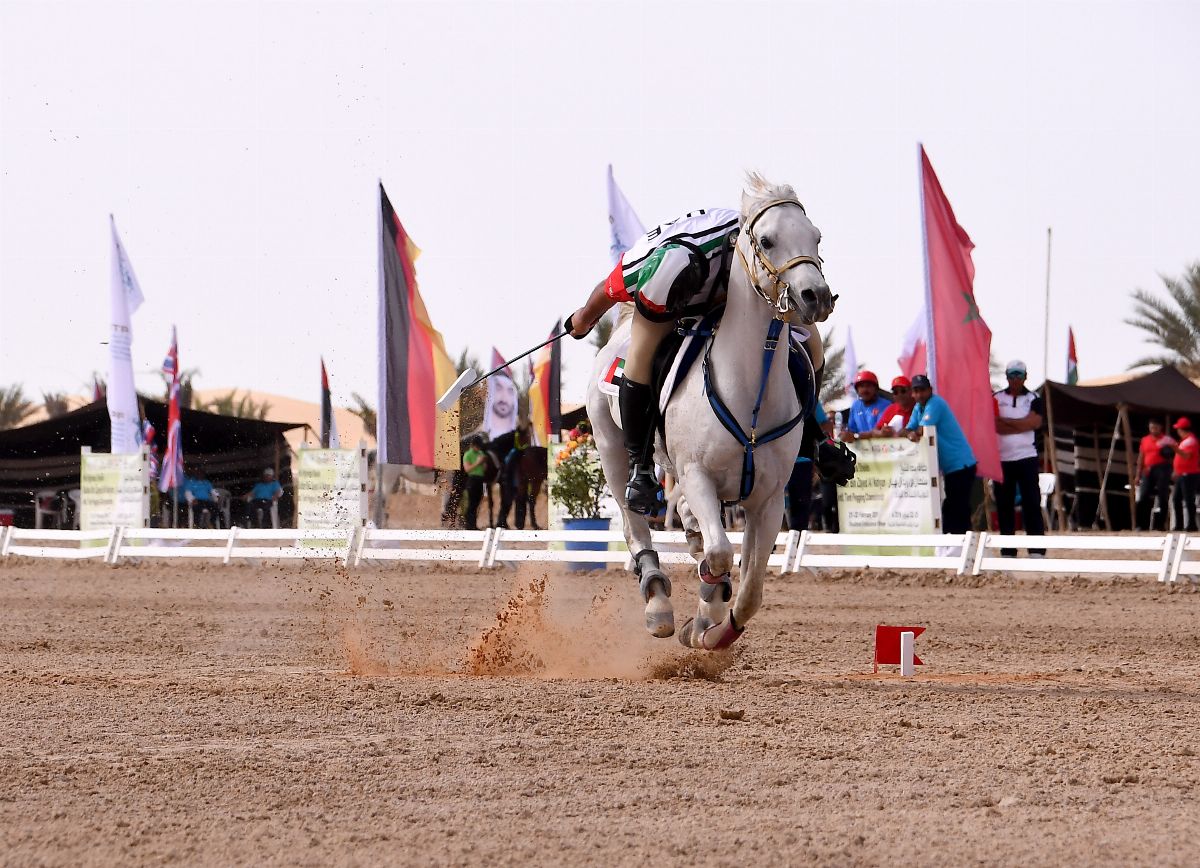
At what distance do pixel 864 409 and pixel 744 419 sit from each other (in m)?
10.7

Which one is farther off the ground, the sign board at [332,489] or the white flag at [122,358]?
the white flag at [122,358]

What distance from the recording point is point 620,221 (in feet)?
79.0

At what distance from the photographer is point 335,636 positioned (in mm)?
11875

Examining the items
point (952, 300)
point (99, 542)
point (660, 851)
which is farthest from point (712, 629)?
point (99, 542)

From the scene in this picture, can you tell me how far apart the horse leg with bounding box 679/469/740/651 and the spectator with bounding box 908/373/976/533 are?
9300mm

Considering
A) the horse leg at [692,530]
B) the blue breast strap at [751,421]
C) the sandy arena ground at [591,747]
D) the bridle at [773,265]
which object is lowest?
the sandy arena ground at [591,747]

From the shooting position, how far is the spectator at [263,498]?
103 feet

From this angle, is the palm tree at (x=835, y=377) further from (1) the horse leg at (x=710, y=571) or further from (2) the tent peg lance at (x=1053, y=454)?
(1) the horse leg at (x=710, y=571)

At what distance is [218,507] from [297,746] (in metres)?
27.3

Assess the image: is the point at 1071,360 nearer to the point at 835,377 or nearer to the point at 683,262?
the point at 835,377

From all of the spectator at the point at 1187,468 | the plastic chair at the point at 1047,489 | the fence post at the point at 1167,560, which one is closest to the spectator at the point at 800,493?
the fence post at the point at 1167,560

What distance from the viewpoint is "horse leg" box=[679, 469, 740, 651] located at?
312 inches

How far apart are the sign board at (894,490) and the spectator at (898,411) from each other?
0.32 ft

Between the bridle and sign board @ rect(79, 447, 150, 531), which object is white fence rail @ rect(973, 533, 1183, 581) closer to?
the bridle
